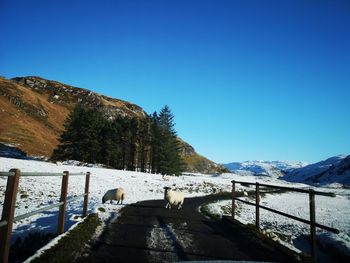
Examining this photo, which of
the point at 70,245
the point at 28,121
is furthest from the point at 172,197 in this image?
the point at 28,121

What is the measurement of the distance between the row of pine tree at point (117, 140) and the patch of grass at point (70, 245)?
6011 centimetres

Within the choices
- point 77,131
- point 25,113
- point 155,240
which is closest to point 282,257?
point 155,240

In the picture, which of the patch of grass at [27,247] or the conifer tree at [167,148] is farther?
the conifer tree at [167,148]

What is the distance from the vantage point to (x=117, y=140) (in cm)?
7612

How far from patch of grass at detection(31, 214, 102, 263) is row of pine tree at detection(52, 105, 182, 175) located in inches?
2367

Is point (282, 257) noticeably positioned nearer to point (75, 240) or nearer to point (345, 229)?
point (75, 240)

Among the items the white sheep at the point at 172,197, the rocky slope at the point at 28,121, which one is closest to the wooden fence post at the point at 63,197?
the white sheep at the point at 172,197

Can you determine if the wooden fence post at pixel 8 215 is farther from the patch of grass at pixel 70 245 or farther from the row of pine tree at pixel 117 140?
the row of pine tree at pixel 117 140

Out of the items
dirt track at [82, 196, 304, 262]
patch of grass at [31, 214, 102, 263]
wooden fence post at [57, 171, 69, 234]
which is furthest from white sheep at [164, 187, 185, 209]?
wooden fence post at [57, 171, 69, 234]

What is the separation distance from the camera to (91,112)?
7294 cm

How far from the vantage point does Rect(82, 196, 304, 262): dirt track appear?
7461 mm

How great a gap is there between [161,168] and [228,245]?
65439 mm

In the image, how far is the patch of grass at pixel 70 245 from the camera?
6516mm

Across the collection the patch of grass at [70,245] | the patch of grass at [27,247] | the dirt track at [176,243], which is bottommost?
the patch of grass at [27,247]
